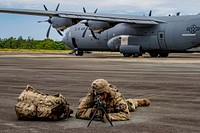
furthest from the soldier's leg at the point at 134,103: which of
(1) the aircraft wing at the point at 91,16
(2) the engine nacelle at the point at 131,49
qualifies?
(2) the engine nacelle at the point at 131,49

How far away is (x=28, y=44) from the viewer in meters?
135

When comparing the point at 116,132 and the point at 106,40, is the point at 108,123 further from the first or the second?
the point at 106,40

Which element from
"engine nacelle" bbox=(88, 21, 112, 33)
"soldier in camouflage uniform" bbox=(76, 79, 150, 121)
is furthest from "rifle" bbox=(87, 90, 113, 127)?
"engine nacelle" bbox=(88, 21, 112, 33)

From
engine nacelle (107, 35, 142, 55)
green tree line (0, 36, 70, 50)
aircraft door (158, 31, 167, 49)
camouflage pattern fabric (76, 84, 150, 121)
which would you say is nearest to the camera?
camouflage pattern fabric (76, 84, 150, 121)

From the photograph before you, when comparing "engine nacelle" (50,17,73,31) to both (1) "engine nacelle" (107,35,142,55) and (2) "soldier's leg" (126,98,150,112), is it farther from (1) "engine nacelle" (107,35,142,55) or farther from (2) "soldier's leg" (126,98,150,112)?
(2) "soldier's leg" (126,98,150,112)

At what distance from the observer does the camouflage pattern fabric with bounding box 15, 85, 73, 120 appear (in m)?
Result: 7.89

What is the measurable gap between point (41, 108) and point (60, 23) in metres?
37.6

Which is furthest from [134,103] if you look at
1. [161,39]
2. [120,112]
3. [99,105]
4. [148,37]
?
[148,37]

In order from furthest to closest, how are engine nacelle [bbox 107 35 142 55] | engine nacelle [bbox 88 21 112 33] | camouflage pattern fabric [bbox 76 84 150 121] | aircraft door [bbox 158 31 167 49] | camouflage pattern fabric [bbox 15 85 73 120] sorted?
1. engine nacelle [bbox 107 35 142 55]
2. engine nacelle [bbox 88 21 112 33]
3. aircraft door [bbox 158 31 167 49]
4. camouflage pattern fabric [bbox 76 84 150 121]
5. camouflage pattern fabric [bbox 15 85 73 120]

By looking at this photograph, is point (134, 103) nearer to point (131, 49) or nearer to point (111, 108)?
point (111, 108)

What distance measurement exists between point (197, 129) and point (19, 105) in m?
3.22

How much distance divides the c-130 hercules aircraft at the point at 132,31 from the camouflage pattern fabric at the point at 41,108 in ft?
110

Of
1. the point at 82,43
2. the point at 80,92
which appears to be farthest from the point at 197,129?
the point at 82,43

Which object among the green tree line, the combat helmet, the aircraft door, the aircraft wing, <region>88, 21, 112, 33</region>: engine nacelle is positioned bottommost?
the green tree line
